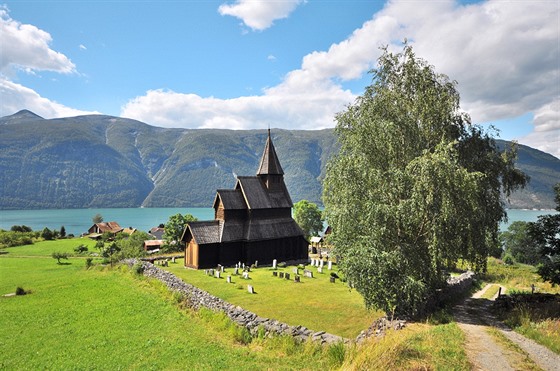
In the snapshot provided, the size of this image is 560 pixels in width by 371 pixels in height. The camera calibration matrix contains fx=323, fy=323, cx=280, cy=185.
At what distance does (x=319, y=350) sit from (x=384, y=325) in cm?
441

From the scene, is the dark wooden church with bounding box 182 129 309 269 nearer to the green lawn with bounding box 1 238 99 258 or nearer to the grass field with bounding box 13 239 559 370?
the grass field with bounding box 13 239 559 370

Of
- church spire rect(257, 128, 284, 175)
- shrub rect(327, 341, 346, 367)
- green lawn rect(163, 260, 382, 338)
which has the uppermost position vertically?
church spire rect(257, 128, 284, 175)

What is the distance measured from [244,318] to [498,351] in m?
11.6

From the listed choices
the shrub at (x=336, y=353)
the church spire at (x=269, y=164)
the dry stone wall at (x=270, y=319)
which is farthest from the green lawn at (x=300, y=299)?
the church spire at (x=269, y=164)

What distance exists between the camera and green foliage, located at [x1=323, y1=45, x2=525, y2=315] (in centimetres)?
1593

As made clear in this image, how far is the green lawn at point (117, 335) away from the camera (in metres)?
13.9

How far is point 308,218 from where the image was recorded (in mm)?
65938

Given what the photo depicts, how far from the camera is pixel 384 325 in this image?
52.0ft

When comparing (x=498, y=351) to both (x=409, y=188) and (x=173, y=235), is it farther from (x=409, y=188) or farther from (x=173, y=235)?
(x=173, y=235)

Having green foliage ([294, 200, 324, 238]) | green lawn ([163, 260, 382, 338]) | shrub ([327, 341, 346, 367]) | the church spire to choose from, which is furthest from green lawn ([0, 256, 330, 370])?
green foliage ([294, 200, 324, 238])

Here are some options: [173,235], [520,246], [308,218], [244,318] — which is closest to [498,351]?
[244,318]

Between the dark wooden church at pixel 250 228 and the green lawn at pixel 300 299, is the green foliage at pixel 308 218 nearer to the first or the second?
the dark wooden church at pixel 250 228

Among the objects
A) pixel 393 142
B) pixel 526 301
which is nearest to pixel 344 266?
pixel 393 142

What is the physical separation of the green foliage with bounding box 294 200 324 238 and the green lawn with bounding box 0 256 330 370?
129 feet
